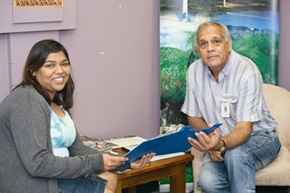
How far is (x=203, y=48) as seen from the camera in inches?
126

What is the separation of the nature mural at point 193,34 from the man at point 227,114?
41 centimetres

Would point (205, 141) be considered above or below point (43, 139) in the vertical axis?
below

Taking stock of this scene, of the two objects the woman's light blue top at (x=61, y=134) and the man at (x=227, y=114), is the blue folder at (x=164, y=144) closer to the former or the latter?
the man at (x=227, y=114)

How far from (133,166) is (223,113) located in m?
0.72

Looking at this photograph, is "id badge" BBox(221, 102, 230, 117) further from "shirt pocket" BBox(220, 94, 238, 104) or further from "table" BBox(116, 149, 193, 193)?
"table" BBox(116, 149, 193, 193)

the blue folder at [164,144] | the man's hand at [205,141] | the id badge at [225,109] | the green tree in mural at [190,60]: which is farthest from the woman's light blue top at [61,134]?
the green tree in mural at [190,60]

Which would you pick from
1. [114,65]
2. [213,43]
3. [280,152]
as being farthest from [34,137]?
[280,152]

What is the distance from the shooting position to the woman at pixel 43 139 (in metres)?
2.32

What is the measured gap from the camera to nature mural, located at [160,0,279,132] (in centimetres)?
375

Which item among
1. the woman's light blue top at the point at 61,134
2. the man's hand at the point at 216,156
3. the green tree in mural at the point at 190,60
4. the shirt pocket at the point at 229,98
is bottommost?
the man's hand at the point at 216,156

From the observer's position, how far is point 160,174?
322 centimetres

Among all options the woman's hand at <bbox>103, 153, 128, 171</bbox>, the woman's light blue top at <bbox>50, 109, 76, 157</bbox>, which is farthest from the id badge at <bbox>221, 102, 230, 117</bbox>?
the woman's light blue top at <bbox>50, 109, 76, 157</bbox>

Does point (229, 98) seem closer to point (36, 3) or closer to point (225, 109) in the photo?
point (225, 109)

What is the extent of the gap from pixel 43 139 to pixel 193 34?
1.75 metres
